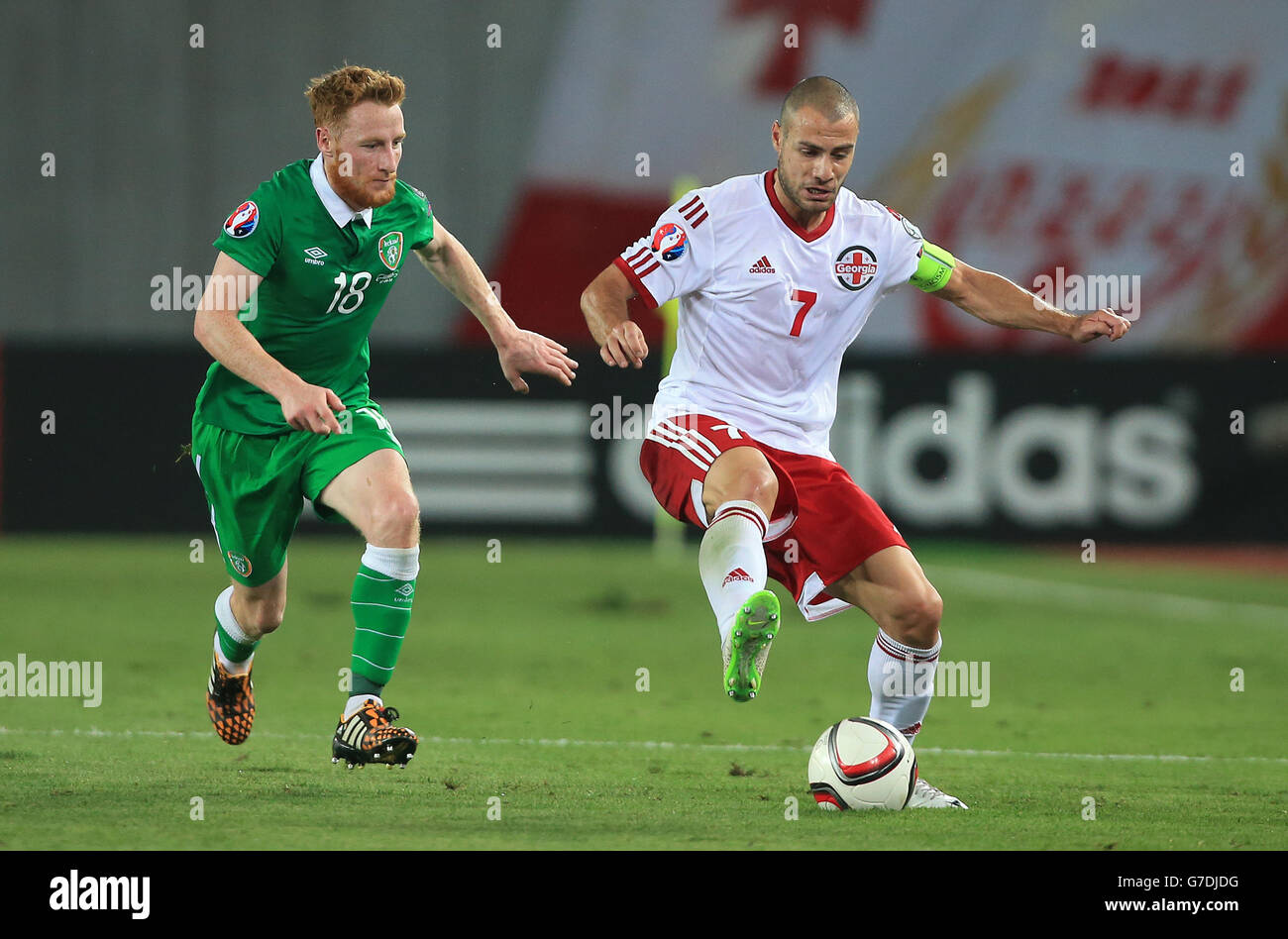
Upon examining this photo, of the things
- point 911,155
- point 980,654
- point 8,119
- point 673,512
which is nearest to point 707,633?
point 980,654

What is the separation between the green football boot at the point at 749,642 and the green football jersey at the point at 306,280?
1.74 meters

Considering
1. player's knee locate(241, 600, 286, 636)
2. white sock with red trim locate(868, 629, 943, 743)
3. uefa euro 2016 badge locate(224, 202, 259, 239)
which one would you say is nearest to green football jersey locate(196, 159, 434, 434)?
uefa euro 2016 badge locate(224, 202, 259, 239)

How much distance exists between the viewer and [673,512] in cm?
588

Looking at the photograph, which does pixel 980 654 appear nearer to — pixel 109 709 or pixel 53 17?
pixel 109 709

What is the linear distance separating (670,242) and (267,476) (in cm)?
158

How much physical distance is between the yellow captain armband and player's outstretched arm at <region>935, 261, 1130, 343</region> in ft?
0.10

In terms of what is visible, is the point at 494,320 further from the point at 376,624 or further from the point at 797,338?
the point at 376,624

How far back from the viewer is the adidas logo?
5.14 meters

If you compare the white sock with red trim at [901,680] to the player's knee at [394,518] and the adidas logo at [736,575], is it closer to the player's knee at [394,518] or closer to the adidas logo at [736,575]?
the adidas logo at [736,575]

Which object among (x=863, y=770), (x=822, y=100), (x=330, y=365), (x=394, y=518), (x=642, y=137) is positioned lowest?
(x=863, y=770)

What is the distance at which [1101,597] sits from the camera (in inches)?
517

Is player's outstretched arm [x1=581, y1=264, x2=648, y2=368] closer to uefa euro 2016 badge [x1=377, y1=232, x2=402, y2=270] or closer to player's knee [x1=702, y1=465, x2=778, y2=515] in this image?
player's knee [x1=702, y1=465, x2=778, y2=515]

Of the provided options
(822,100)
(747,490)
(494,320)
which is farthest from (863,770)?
(822,100)

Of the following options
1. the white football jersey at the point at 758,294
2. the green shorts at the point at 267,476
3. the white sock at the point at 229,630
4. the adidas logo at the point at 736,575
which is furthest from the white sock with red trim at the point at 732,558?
the white sock at the point at 229,630
